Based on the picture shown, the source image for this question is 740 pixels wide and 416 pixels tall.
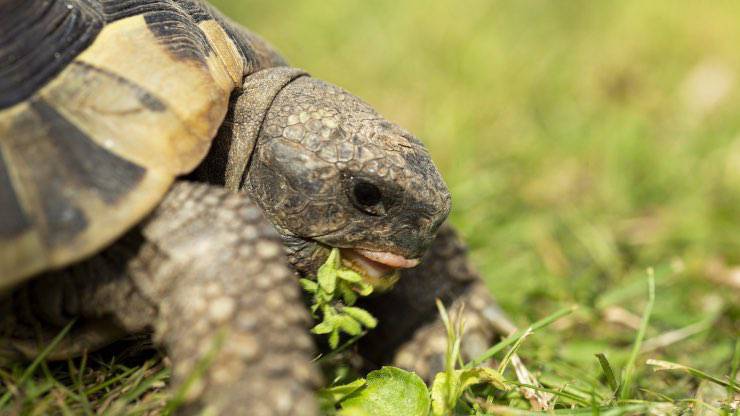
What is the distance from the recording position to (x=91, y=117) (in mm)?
1834

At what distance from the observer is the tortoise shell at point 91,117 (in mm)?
1706

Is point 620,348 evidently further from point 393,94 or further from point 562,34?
point 562,34

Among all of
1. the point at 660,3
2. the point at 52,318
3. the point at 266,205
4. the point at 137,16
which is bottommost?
the point at 52,318

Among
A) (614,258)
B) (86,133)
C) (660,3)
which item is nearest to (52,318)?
(86,133)

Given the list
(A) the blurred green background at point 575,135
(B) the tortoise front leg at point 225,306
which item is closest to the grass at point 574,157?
(A) the blurred green background at point 575,135

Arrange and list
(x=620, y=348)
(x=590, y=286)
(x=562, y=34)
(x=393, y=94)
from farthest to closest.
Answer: (x=562, y=34), (x=393, y=94), (x=590, y=286), (x=620, y=348)

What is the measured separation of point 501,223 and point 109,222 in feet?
8.90

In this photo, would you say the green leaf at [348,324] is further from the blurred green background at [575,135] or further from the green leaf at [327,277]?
the blurred green background at [575,135]

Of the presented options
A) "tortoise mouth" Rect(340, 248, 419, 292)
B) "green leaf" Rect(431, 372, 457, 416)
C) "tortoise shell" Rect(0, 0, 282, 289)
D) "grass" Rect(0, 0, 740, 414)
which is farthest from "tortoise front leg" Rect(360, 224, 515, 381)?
"tortoise shell" Rect(0, 0, 282, 289)

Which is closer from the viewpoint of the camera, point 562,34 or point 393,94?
point 393,94

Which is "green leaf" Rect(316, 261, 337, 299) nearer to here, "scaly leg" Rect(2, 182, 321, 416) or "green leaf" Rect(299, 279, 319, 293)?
"green leaf" Rect(299, 279, 319, 293)

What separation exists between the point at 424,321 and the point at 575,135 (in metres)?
2.83

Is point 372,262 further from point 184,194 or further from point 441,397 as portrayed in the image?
point 184,194

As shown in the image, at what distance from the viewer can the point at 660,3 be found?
23.2ft
